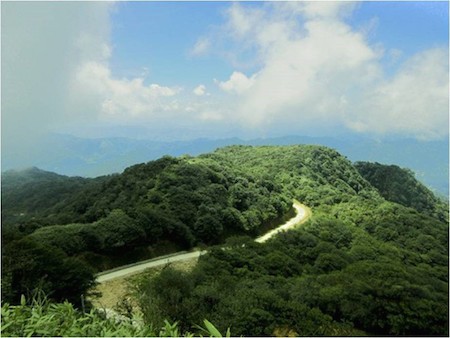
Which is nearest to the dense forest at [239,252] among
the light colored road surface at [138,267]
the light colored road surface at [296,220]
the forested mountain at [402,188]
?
the light colored road surface at [138,267]

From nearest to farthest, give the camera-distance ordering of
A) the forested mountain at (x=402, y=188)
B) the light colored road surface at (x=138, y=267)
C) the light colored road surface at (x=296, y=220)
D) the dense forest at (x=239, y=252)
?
the dense forest at (x=239, y=252) < the light colored road surface at (x=138, y=267) < the light colored road surface at (x=296, y=220) < the forested mountain at (x=402, y=188)

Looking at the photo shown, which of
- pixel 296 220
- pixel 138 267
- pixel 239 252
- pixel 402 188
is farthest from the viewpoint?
pixel 402 188

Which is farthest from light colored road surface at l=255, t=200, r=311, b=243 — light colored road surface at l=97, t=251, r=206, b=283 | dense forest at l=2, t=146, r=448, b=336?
light colored road surface at l=97, t=251, r=206, b=283

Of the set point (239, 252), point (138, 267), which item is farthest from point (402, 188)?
point (138, 267)

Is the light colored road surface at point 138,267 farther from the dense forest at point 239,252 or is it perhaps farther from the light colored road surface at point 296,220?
the light colored road surface at point 296,220

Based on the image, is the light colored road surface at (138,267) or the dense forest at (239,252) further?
the light colored road surface at (138,267)

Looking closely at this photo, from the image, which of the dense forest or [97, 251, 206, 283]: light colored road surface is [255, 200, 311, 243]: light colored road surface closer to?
the dense forest

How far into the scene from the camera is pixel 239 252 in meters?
22.1

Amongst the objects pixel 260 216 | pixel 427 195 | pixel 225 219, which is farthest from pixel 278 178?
pixel 427 195

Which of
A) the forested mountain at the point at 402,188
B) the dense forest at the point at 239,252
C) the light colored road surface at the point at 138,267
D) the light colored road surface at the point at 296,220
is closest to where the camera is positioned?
the dense forest at the point at 239,252

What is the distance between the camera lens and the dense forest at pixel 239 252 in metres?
13.7

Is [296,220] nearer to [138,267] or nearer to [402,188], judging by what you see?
[138,267]

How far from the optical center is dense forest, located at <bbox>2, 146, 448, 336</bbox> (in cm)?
1369

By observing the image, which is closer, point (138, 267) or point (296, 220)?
point (138, 267)
